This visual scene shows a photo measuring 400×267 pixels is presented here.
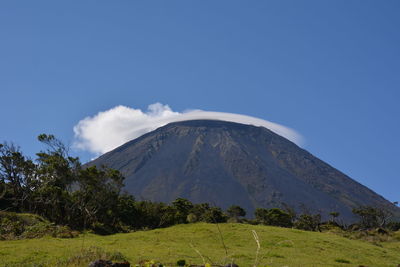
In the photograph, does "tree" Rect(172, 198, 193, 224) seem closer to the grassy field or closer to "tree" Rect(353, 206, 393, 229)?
the grassy field

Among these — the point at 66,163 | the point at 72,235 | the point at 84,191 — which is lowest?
the point at 72,235

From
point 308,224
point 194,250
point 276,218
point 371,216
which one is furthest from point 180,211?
point 371,216

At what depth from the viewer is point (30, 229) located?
25.3 m

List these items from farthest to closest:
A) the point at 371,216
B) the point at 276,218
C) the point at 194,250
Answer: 1. the point at 371,216
2. the point at 276,218
3. the point at 194,250

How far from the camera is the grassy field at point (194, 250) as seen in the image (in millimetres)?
14414

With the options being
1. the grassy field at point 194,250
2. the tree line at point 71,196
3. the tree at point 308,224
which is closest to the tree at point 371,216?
the tree at point 308,224

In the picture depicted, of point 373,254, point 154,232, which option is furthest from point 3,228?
point 373,254

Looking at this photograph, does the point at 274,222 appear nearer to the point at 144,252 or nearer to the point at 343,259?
the point at 343,259

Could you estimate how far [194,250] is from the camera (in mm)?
17750

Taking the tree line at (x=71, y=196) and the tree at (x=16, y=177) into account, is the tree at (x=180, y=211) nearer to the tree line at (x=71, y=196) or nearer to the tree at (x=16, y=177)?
the tree line at (x=71, y=196)

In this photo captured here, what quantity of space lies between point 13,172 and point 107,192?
1044cm

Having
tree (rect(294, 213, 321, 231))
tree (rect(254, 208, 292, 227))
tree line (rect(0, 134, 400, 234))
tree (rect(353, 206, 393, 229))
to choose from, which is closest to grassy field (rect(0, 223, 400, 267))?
tree line (rect(0, 134, 400, 234))

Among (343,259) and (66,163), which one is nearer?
(343,259)

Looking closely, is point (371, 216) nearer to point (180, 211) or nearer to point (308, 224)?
point (308, 224)
